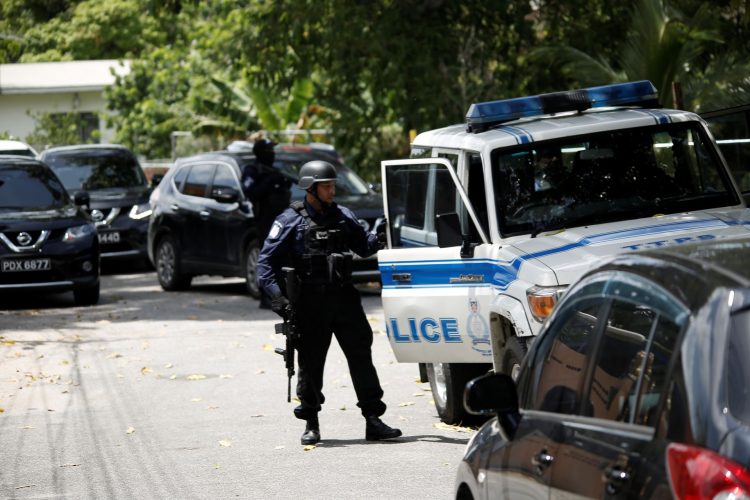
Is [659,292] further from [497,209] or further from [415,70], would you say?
[415,70]

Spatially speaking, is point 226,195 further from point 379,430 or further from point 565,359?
point 565,359

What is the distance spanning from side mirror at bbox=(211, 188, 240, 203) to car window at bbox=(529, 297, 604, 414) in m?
14.0

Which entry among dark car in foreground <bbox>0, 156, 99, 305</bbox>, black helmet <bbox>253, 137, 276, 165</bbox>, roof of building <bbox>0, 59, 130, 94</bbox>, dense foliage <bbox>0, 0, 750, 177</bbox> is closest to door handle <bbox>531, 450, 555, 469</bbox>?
black helmet <bbox>253, 137, 276, 165</bbox>

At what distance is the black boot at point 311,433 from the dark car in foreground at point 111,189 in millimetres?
13452

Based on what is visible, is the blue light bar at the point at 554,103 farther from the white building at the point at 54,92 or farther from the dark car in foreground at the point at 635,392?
the white building at the point at 54,92

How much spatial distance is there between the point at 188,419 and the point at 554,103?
353 cm

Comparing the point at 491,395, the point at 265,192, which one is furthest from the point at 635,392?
the point at 265,192

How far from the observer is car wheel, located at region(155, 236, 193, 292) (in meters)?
20.3

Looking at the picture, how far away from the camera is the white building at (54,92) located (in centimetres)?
5206

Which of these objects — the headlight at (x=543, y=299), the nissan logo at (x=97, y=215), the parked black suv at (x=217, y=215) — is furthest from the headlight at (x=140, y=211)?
the headlight at (x=543, y=299)

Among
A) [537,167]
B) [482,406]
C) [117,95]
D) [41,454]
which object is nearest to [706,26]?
[537,167]

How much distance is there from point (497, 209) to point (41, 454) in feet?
11.0

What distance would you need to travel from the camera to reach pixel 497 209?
9203 mm

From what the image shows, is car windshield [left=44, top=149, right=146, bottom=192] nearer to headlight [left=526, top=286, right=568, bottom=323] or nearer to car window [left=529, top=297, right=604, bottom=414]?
headlight [left=526, top=286, right=568, bottom=323]
